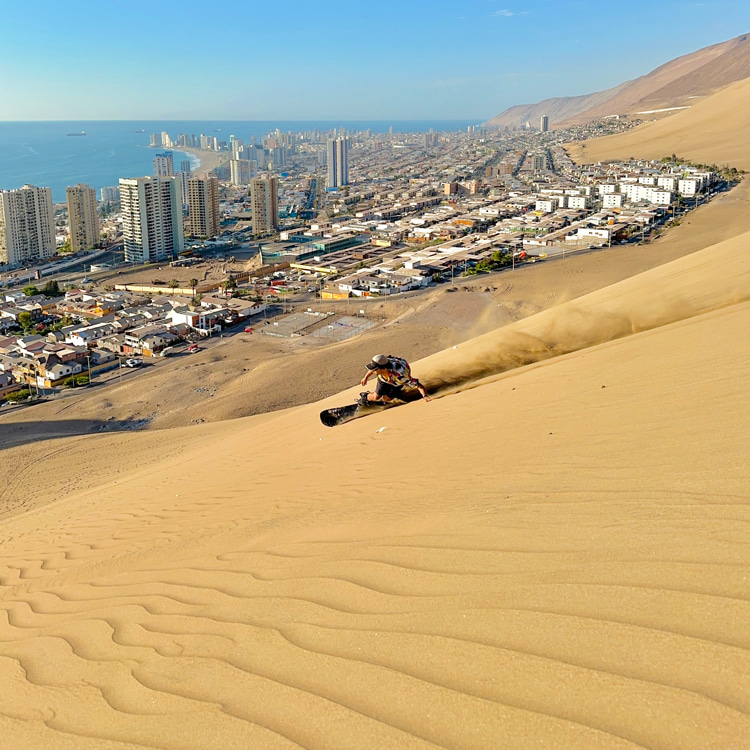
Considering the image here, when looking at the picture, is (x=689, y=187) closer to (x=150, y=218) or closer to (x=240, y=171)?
(x=150, y=218)

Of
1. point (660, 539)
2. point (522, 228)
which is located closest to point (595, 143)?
point (522, 228)

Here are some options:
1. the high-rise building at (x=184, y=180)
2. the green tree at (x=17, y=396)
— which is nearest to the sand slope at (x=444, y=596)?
the green tree at (x=17, y=396)

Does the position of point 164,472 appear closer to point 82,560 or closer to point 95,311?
point 82,560

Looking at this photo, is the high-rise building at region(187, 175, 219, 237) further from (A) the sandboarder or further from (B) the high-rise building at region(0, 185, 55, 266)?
(A) the sandboarder

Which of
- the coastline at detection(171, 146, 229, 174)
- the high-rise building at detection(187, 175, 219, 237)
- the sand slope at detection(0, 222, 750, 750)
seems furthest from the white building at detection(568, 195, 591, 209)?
the coastline at detection(171, 146, 229, 174)

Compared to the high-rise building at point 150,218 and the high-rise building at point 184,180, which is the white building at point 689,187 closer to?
the high-rise building at point 150,218

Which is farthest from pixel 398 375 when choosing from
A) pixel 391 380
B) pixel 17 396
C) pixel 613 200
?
pixel 613 200
